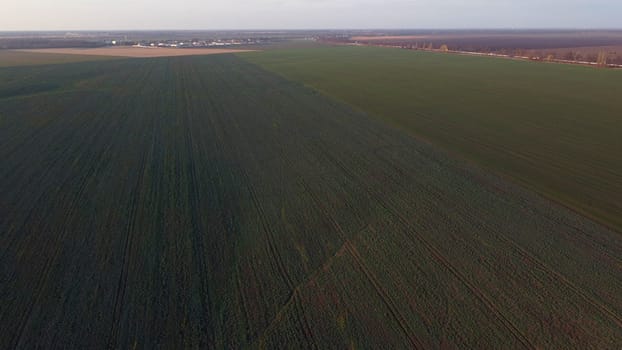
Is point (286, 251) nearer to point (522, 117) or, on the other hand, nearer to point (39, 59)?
point (522, 117)

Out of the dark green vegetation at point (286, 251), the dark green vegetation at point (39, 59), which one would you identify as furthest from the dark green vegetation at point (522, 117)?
the dark green vegetation at point (39, 59)

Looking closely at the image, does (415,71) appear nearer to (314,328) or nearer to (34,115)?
(34,115)

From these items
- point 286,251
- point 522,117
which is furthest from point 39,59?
point 522,117

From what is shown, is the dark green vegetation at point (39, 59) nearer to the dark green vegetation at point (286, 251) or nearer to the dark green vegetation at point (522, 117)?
the dark green vegetation at point (522, 117)

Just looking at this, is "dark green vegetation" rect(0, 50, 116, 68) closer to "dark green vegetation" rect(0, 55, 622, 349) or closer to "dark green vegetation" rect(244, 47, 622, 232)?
"dark green vegetation" rect(244, 47, 622, 232)

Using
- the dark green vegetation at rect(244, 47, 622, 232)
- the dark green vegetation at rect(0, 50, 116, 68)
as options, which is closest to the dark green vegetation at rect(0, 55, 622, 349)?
the dark green vegetation at rect(244, 47, 622, 232)

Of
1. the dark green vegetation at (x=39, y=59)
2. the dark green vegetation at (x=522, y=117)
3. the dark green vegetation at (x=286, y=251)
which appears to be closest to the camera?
the dark green vegetation at (x=286, y=251)
